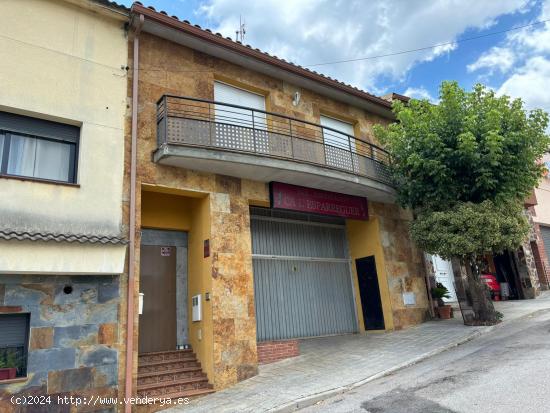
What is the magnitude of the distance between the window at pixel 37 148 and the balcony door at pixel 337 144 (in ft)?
19.2

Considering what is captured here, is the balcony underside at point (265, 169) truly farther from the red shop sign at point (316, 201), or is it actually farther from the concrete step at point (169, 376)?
the concrete step at point (169, 376)

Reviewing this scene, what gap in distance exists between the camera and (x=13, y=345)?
634cm

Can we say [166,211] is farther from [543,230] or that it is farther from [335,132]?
[543,230]

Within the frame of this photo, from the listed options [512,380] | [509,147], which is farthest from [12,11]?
[509,147]

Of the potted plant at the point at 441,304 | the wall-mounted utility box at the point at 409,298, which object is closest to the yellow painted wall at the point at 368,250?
the wall-mounted utility box at the point at 409,298

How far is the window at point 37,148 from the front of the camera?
707 centimetres

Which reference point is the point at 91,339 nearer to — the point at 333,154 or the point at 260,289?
the point at 260,289

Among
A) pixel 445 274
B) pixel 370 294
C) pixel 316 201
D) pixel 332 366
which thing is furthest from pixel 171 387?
pixel 445 274

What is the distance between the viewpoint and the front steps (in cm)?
748

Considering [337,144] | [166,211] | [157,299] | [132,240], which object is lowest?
[157,299]

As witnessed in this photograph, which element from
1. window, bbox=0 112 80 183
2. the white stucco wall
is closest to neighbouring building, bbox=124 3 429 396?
the white stucco wall

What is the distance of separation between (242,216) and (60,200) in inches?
148

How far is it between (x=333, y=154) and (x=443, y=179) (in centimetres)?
283

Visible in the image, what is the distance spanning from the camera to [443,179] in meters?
10.4
